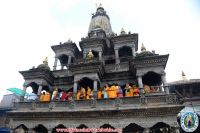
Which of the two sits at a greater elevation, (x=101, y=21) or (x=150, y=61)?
(x=101, y=21)

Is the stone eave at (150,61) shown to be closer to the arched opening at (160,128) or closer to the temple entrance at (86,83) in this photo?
the arched opening at (160,128)

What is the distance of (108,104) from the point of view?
1619cm

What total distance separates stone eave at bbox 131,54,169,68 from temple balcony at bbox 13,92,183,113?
2.61 meters

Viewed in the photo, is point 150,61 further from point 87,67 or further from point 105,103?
point 87,67

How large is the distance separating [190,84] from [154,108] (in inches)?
373

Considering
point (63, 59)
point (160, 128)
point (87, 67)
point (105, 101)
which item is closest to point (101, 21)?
point (63, 59)

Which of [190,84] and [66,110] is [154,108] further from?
Result: [190,84]

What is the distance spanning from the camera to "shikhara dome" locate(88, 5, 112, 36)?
28712 mm

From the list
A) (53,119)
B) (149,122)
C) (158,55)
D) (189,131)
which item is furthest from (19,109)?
(189,131)

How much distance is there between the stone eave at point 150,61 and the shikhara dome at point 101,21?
11783 mm

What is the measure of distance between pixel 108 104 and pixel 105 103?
28 cm

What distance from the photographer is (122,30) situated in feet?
80.2

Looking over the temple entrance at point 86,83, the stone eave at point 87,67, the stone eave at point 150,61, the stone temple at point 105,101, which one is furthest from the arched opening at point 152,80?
the temple entrance at point 86,83

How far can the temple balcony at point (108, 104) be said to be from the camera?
1500cm
